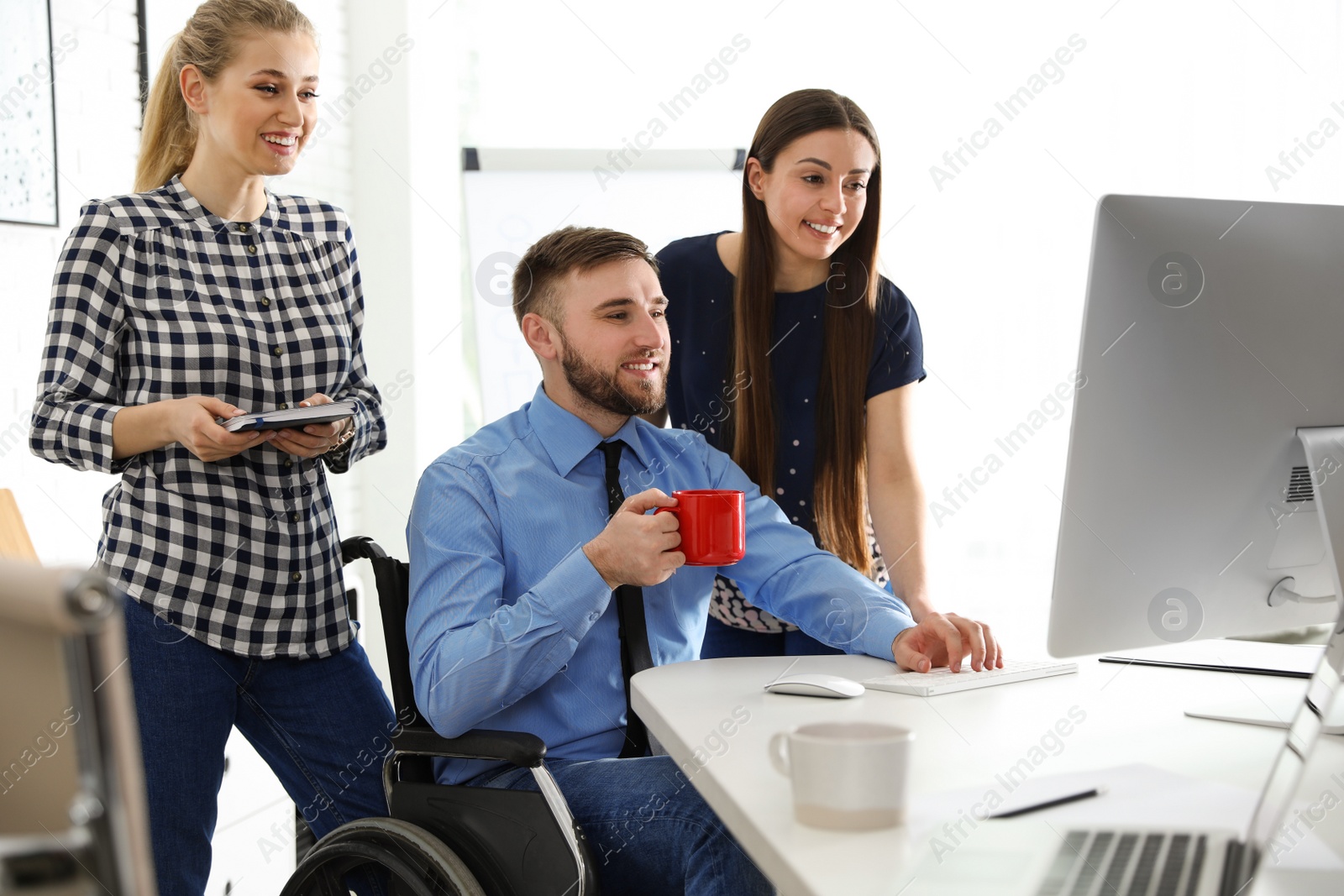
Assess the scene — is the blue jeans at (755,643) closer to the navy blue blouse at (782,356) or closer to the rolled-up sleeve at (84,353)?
Answer: the navy blue blouse at (782,356)

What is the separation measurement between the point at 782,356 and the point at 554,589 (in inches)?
30.7

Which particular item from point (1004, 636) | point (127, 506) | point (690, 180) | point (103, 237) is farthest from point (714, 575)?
Result: point (1004, 636)

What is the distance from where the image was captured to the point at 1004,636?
153 inches

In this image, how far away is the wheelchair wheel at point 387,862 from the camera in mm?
1243

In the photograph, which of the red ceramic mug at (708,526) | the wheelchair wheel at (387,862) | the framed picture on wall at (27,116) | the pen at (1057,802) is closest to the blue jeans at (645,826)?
the wheelchair wheel at (387,862)

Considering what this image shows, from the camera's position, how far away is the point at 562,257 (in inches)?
66.3

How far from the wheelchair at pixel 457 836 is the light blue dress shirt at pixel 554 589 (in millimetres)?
53

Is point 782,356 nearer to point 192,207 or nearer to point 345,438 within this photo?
point 345,438

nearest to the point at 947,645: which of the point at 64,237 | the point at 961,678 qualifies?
the point at 961,678

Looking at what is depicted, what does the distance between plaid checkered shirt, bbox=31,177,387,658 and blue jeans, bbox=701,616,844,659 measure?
638 mm

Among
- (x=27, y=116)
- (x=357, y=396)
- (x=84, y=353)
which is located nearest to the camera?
(x=84, y=353)

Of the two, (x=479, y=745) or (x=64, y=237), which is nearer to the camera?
(x=479, y=745)

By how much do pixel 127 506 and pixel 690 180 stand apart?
2.38m

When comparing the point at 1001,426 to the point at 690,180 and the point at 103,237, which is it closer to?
the point at 690,180
